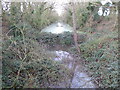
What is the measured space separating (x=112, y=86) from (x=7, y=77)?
88.0 inches

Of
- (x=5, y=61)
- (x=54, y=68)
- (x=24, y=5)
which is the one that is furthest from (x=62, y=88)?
(x=24, y=5)

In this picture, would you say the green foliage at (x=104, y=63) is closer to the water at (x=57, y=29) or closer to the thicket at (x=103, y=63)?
the thicket at (x=103, y=63)

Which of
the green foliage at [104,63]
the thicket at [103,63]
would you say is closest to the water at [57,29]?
the thicket at [103,63]

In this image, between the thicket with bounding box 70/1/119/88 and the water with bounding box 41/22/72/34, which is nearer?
the thicket with bounding box 70/1/119/88

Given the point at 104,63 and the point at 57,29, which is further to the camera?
the point at 57,29

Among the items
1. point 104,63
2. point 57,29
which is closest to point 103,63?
point 104,63

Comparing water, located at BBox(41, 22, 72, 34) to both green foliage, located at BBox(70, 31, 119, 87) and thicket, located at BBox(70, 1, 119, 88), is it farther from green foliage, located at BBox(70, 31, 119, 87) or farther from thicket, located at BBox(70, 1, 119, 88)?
green foliage, located at BBox(70, 31, 119, 87)

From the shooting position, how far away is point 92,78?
12.2 feet

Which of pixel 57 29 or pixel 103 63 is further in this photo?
pixel 57 29

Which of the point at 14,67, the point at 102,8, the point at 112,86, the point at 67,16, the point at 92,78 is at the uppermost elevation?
the point at 102,8

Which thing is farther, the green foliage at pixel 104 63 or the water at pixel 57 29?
the water at pixel 57 29

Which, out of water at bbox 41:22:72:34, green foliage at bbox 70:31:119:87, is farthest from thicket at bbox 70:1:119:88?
water at bbox 41:22:72:34

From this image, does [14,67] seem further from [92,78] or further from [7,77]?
[92,78]

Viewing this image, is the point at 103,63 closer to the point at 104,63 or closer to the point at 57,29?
the point at 104,63
